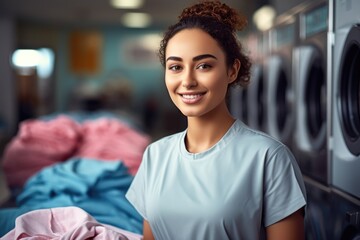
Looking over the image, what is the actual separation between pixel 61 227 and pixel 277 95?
2.26 m

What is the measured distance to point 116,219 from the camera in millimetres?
1817

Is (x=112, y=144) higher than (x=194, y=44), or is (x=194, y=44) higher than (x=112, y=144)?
(x=194, y=44)

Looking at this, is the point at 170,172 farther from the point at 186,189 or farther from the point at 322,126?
the point at 322,126

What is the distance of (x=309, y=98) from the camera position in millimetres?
2588

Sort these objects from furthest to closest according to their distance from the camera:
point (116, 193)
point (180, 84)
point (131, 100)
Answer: point (131, 100), point (116, 193), point (180, 84)

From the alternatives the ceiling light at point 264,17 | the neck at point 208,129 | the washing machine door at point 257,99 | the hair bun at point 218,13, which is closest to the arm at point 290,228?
the neck at point 208,129

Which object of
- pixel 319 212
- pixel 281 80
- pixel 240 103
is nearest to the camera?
pixel 319 212

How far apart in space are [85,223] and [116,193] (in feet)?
2.14

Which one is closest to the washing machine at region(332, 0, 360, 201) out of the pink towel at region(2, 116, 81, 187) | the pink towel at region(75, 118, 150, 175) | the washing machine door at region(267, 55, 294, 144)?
the washing machine door at region(267, 55, 294, 144)

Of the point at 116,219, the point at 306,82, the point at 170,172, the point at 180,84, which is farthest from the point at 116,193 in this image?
the point at 306,82

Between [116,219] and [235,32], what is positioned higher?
[235,32]

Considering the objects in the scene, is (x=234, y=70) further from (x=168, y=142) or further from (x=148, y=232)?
(x=148, y=232)

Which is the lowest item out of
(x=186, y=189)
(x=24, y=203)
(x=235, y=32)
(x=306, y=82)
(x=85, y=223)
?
(x=24, y=203)

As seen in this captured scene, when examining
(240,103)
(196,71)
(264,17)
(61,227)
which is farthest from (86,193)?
(240,103)
